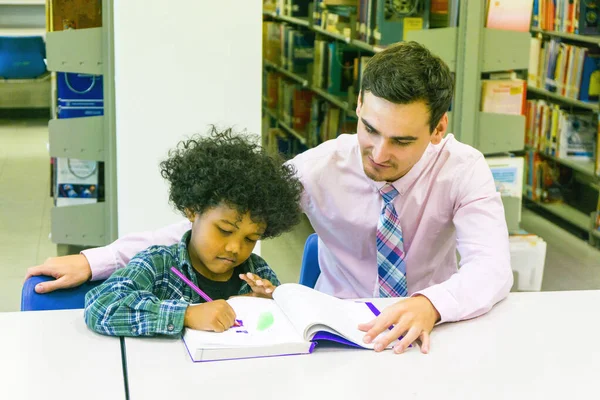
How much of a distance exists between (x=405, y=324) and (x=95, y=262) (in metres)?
0.60

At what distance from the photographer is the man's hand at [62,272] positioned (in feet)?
5.31

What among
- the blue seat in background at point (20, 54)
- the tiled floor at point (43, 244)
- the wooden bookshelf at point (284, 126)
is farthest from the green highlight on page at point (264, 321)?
the blue seat in background at point (20, 54)

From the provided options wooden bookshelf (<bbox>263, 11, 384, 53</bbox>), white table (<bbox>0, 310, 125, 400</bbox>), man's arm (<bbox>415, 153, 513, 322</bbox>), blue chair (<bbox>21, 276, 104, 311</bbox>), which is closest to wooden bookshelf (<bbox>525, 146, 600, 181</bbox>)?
wooden bookshelf (<bbox>263, 11, 384, 53</bbox>)

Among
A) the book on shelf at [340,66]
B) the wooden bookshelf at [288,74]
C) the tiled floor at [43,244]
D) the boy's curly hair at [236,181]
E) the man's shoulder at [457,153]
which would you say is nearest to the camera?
the boy's curly hair at [236,181]

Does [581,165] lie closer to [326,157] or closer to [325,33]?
[325,33]

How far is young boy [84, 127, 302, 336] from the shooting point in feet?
4.77

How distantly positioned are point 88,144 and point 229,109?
597 millimetres

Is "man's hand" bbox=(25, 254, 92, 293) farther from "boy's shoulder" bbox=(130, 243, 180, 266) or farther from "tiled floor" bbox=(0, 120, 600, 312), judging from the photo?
"tiled floor" bbox=(0, 120, 600, 312)

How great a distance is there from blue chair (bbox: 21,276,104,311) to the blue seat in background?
20.8 ft

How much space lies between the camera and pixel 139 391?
50.1 inches

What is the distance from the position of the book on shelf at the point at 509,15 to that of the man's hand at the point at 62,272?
7.21ft

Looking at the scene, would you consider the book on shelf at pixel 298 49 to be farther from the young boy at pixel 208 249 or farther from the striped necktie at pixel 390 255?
the young boy at pixel 208 249

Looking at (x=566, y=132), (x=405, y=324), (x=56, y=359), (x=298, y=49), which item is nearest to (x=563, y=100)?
(x=566, y=132)

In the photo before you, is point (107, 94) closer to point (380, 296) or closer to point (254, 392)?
point (380, 296)
